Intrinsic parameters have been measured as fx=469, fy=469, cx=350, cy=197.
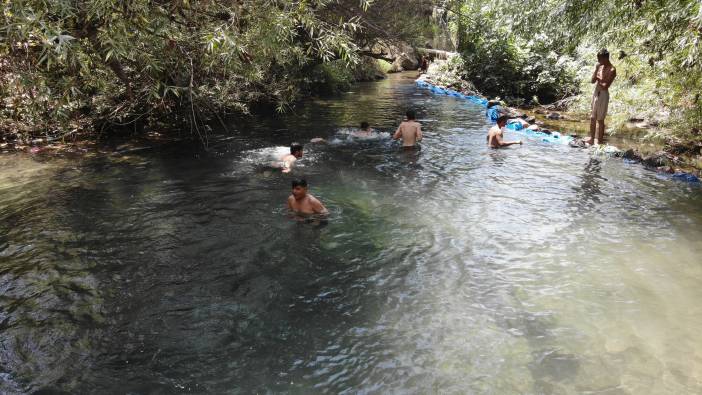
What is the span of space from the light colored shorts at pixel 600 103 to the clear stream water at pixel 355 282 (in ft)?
5.67

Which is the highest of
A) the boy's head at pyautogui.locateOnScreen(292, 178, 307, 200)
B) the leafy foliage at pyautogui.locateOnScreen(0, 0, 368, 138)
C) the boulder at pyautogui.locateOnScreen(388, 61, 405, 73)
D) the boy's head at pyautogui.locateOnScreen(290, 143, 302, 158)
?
the boulder at pyautogui.locateOnScreen(388, 61, 405, 73)

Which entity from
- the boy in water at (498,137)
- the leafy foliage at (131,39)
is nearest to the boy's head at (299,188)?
the leafy foliage at (131,39)

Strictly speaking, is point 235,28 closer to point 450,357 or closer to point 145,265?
point 145,265

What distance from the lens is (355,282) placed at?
18.0 ft

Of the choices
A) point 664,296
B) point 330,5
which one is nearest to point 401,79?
point 330,5

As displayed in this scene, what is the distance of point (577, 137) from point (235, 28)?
970 cm

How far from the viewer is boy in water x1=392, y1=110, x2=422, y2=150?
11418 mm

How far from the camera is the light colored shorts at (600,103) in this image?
1052cm

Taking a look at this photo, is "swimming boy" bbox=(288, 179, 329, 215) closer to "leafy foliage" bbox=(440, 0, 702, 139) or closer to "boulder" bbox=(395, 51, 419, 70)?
"leafy foliage" bbox=(440, 0, 702, 139)

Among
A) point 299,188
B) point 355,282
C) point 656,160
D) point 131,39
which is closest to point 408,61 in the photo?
point 656,160

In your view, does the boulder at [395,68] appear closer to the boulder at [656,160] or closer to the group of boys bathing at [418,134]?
the group of boys bathing at [418,134]

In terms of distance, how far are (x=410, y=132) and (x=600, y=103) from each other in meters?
4.32

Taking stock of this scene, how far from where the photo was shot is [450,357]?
4.23 metres

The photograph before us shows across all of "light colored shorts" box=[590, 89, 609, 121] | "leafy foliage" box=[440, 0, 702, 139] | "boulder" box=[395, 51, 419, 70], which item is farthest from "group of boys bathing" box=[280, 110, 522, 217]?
"boulder" box=[395, 51, 419, 70]
